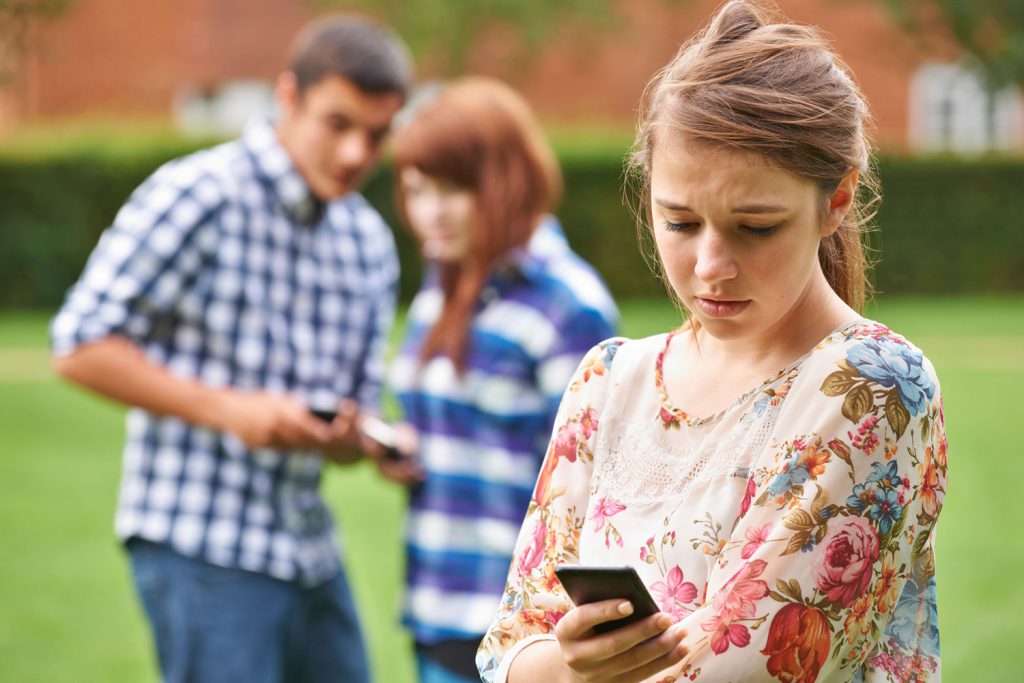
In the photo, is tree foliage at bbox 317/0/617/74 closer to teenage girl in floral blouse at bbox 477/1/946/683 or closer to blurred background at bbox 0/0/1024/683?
blurred background at bbox 0/0/1024/683

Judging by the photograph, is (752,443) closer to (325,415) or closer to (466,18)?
(325,415)

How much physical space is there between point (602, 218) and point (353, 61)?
15.8 m

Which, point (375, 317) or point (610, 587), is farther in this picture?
point (375, 317)

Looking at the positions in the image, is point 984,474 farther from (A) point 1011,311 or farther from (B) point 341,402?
(A) point 1011,311

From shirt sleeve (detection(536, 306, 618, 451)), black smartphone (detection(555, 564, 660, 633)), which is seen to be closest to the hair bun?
black smartphone (detection(555, 564, 660, 633))

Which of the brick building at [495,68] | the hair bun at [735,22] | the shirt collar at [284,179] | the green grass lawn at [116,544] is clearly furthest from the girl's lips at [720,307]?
the brick building at [495,68]

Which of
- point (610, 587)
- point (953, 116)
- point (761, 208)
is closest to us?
point (610, 587)

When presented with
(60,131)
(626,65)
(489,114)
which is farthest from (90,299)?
(626,65)

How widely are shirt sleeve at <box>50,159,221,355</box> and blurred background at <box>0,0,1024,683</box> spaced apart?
1475 mm

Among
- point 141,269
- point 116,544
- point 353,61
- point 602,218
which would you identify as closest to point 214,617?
point 141,269

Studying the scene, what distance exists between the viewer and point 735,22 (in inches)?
75.1

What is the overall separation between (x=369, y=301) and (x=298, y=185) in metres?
0.46

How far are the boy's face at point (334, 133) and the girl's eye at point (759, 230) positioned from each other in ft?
7.56

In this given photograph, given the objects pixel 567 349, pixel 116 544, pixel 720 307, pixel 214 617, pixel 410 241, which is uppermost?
pixel 720 307
